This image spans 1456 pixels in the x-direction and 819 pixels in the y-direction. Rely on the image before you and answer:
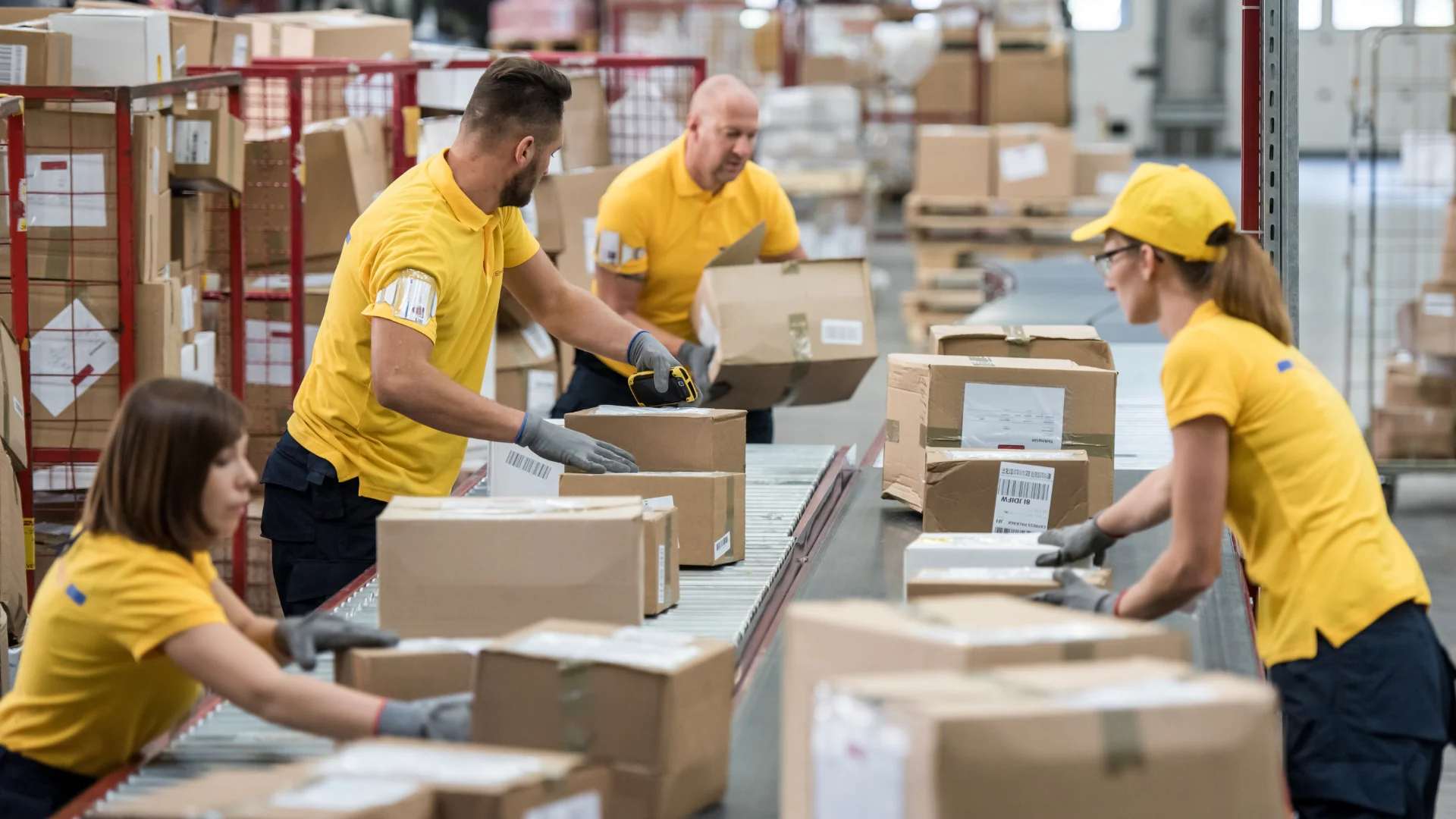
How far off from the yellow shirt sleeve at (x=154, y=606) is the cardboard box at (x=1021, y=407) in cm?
182

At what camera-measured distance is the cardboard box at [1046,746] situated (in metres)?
1.62

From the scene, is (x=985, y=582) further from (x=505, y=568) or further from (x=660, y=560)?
(x=505, y=568)

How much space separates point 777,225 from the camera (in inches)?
202

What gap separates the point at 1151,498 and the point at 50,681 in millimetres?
1840

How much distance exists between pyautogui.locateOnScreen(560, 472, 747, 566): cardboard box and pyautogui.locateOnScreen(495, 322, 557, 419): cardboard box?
3.34 meters

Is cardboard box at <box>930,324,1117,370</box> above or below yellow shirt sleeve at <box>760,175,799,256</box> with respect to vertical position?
below

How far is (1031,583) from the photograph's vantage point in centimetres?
268

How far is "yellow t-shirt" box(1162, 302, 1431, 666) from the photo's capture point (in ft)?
7.70

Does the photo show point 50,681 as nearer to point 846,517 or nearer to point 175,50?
point 846,517

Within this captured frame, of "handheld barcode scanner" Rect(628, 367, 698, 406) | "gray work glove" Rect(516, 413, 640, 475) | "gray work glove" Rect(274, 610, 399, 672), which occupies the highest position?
"handheld barcode scanner" Rect(628, 367, 698, 406)

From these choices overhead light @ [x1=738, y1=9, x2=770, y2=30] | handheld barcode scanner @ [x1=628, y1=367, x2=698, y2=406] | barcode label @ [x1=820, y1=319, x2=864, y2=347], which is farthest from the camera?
overhead light @ [x1=738, y1=9, x2=770, y2=30]

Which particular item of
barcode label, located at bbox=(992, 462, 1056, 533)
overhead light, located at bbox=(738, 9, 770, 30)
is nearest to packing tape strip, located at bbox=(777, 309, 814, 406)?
barcode label, located at bbox=(992, 462, 1056, 533)

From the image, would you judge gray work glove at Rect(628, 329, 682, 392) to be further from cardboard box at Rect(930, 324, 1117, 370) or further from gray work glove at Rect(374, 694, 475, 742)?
gray work glove at Rect(374, 694, 475, 742)

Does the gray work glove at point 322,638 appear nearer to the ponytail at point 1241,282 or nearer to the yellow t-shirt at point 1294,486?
the yellow t-shirt at point 1294,486
